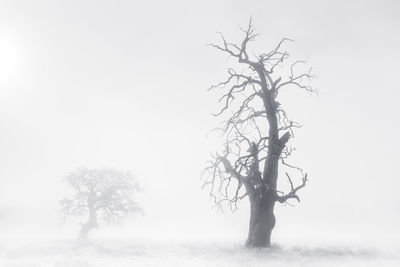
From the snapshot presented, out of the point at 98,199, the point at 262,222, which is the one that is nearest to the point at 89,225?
the point at 98,199

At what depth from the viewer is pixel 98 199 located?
49.2 metres

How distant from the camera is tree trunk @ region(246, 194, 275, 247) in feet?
61.5

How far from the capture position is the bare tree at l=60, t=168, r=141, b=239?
4925 centimetres

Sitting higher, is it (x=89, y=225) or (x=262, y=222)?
(x=89, y=225)

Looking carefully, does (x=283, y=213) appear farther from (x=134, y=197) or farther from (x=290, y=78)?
(x=290, y=78)

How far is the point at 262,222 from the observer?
18.9 meters

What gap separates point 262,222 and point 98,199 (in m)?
34.2

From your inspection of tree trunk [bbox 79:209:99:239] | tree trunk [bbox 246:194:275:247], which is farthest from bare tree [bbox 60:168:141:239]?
tree trunk [bbox 246:194:275:247]

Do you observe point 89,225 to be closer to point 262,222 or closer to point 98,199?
point 98,199

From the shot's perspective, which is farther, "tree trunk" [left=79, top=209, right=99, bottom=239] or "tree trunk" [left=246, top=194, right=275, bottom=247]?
"tree trunk" [left=79, top=209, right=99, bottom=239]

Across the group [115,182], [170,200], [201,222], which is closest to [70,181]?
[115,182]

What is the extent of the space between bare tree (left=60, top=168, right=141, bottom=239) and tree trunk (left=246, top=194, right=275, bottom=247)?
33093 millimetres

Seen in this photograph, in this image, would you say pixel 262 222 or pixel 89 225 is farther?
pixel 89 225

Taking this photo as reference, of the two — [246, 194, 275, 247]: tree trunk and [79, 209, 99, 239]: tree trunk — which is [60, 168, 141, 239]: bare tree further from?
[246, 194, 275, 247]: tree trunk
